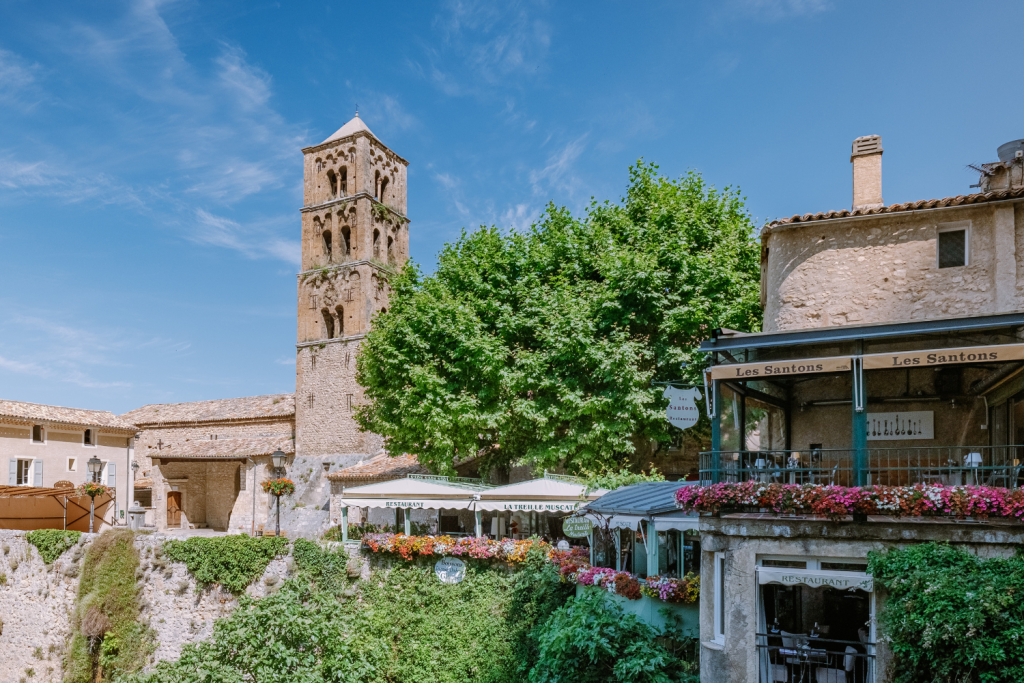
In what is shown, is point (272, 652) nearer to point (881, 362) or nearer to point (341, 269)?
point (881, 362)

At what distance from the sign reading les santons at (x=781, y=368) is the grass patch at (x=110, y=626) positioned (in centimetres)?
2108

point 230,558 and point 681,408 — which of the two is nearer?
point 681,408

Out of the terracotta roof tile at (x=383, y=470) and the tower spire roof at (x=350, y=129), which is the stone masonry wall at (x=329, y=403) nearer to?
the terracotta roof tile at (x=383, y=470)

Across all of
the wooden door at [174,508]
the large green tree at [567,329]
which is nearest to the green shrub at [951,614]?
the large green tree at [567,329]

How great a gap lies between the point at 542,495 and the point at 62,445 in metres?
26.6

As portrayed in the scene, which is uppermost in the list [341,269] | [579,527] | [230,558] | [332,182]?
[332,182]

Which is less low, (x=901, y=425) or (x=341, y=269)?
(x=341, y=269)

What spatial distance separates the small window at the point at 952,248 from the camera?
43.6 ft

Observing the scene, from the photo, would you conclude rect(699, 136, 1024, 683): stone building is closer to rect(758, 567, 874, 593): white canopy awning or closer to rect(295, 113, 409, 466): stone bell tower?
rect(758, 567, 874, 593): white canopy awning

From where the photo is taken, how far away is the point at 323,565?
21.1 metres

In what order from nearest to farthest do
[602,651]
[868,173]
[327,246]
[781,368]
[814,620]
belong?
[781,368]
[602,651]
[814,620]
[868,173]
[327,246]

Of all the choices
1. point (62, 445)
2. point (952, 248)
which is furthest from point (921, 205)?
point (62, 445)

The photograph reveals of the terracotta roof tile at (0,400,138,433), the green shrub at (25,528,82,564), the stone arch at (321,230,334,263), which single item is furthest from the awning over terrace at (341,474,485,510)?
the terracotta roof tile at (0,400,138,433)

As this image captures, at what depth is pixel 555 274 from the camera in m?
22.4
